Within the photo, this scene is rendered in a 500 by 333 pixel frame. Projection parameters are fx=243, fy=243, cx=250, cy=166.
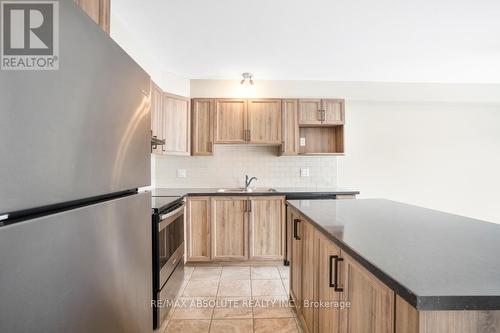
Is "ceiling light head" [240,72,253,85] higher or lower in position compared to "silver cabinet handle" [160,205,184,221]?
higher

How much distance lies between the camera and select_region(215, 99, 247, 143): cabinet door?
11.0ft

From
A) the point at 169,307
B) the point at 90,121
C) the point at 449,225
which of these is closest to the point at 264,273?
the point at 169,307

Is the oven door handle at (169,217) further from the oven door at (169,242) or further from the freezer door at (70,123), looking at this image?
the freezer door at (70,123)

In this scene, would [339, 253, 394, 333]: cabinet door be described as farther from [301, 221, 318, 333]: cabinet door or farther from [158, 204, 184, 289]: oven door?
[158, 204, 184, 289]: oven door

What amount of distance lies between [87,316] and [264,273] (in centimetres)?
246

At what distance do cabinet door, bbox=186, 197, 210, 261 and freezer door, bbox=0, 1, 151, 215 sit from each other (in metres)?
2.12

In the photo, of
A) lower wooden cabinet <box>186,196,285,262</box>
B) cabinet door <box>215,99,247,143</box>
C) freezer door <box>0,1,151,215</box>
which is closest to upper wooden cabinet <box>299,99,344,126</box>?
cabinet door <box>215,99,247,143</box>

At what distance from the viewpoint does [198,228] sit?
3064 millimetres

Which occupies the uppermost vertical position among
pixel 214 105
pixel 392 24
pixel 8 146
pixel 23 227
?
pixel 392 24

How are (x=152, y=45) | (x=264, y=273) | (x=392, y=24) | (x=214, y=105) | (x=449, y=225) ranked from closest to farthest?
(x=449, y=225) → (x=392, y=24) → (x=152, y=45) → (x=264, y=273) → (x=214, y=105)

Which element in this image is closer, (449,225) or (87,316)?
(87,316)

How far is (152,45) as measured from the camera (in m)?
2.73

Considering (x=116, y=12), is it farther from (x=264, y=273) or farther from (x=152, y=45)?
(x=264, y=273)

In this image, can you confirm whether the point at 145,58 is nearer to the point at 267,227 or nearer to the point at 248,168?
the point at 248,168
